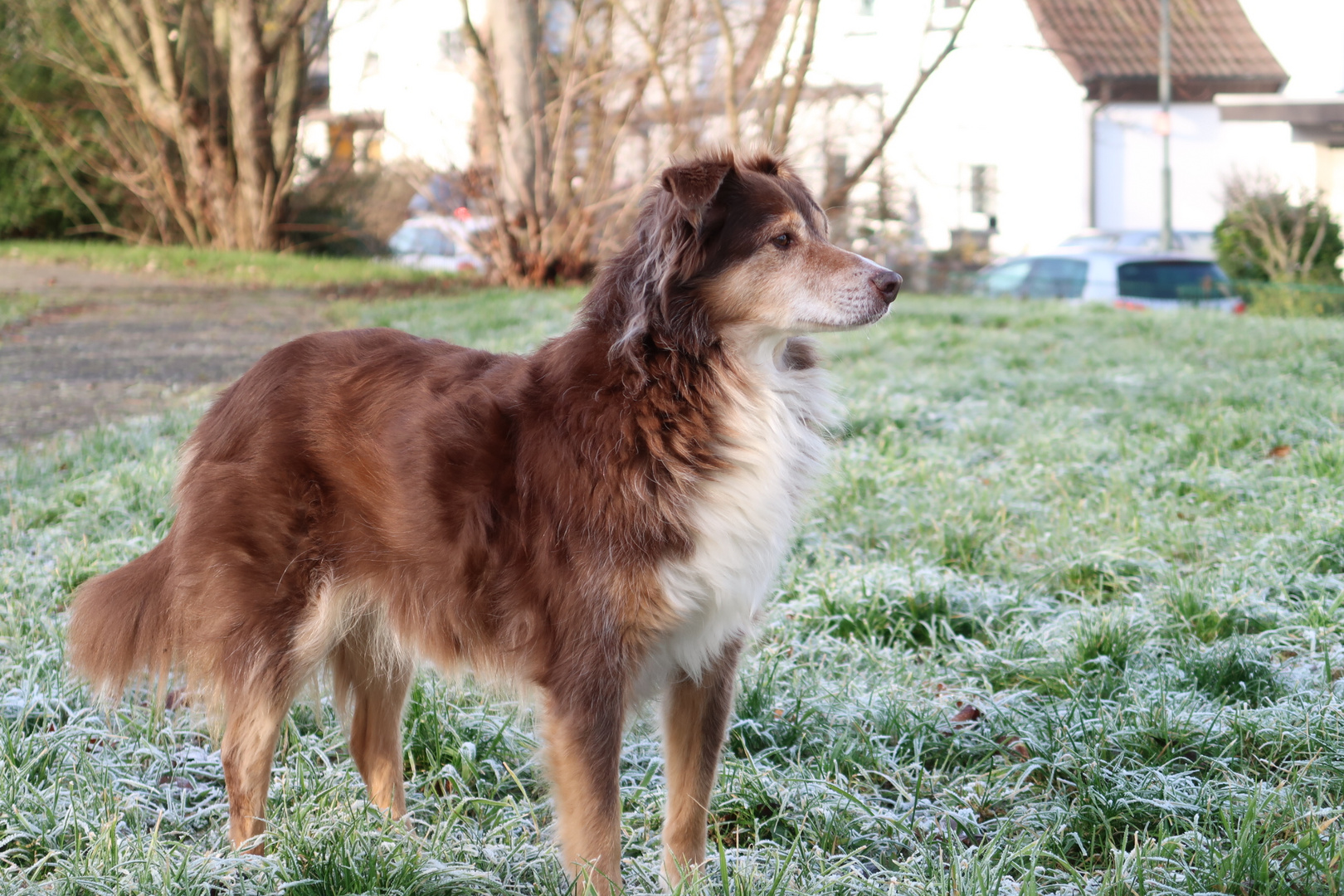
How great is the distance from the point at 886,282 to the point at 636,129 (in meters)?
12.3

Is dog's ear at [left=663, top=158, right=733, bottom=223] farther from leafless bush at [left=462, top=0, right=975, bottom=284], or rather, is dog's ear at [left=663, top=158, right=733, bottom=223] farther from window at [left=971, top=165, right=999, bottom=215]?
window at [left=971, top=165, right=999, bottom=215]

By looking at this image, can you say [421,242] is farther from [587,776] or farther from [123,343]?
[587,776]

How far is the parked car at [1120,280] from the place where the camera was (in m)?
15.4

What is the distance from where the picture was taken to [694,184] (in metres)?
2.61

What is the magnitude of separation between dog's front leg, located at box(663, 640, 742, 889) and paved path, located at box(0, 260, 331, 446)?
17.9 feet

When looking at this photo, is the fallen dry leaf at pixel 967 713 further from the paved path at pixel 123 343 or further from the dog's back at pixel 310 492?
the paved path at pixel 123 343

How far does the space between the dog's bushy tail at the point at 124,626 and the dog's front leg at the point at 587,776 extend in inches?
42.2

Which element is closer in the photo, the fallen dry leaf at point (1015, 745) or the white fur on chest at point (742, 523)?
the white fur on chest at point (742, 523)

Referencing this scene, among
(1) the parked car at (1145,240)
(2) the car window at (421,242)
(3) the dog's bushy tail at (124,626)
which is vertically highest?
(2) the car window at (421,242)

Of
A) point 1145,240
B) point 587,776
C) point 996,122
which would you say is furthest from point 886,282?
point 996,122

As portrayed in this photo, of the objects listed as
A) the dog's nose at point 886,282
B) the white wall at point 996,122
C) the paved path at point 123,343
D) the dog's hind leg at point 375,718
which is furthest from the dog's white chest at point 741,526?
the white wall at point 996,122

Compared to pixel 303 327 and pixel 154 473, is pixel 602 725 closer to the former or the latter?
pixel 154 473

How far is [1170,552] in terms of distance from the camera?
466 centimetres

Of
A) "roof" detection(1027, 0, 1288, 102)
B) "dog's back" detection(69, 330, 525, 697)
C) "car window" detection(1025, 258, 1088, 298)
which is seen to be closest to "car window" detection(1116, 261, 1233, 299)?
"car window" detection(1025, 258, 1088, 298)
